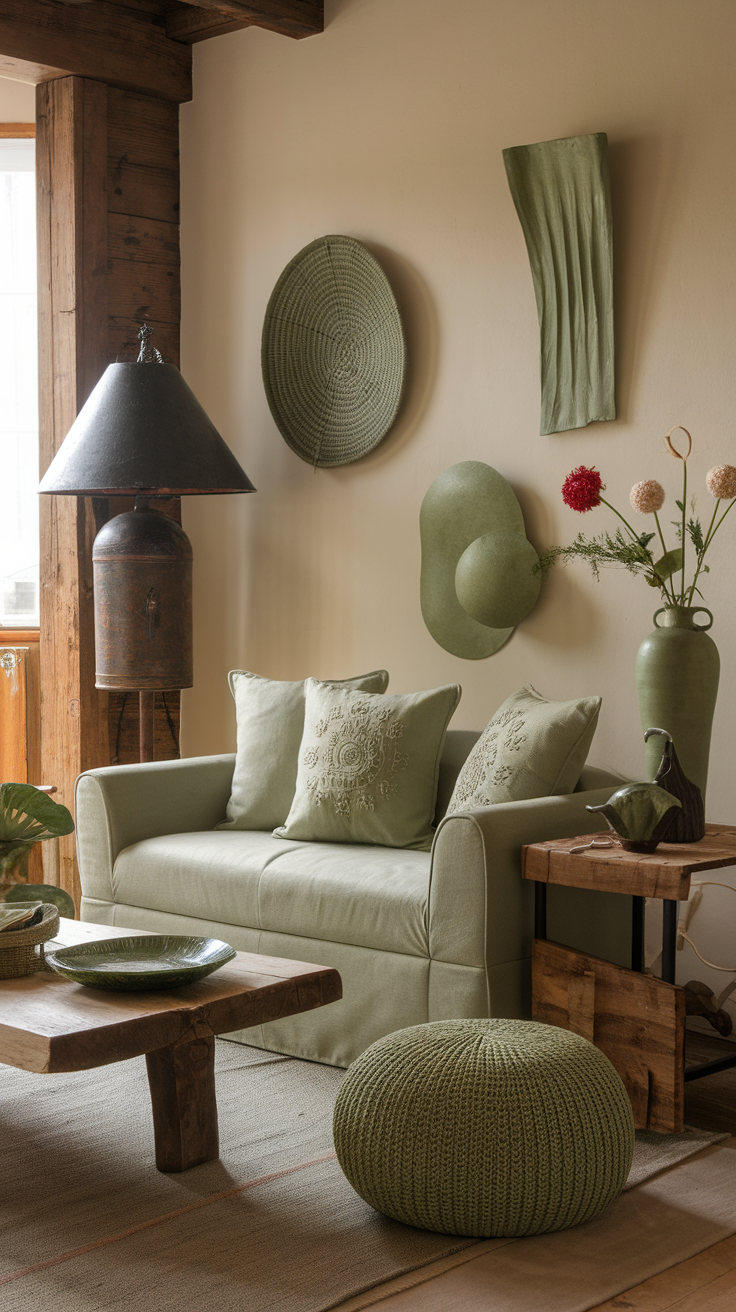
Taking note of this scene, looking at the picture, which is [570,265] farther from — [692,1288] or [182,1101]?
[692,1288]

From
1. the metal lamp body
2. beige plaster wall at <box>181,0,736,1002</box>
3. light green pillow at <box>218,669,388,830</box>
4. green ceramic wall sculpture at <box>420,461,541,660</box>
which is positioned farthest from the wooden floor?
the metal lamp body

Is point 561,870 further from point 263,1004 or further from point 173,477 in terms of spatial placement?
point 173,477

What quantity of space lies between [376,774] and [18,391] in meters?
2.41

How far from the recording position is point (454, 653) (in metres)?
3.99

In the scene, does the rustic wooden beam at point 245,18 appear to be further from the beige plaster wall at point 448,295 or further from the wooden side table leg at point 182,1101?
the wooden side table leg at point 182,1101

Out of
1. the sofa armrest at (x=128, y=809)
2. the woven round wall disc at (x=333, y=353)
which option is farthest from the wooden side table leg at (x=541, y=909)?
the woven round wall disc at (x=333, y=353)

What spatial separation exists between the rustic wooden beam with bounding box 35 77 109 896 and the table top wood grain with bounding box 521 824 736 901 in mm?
2245

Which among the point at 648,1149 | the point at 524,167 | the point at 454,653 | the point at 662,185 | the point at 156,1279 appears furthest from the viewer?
the point at 454,653

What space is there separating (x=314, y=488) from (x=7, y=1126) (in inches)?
94.7

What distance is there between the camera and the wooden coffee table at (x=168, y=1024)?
83.2 inches

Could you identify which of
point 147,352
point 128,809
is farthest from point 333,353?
point 128,809

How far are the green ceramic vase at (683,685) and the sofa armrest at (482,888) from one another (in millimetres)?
412

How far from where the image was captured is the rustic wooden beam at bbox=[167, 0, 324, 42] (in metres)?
4.14

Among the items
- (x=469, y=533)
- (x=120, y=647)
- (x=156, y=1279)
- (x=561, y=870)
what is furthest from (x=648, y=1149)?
(x=120, y=647)
